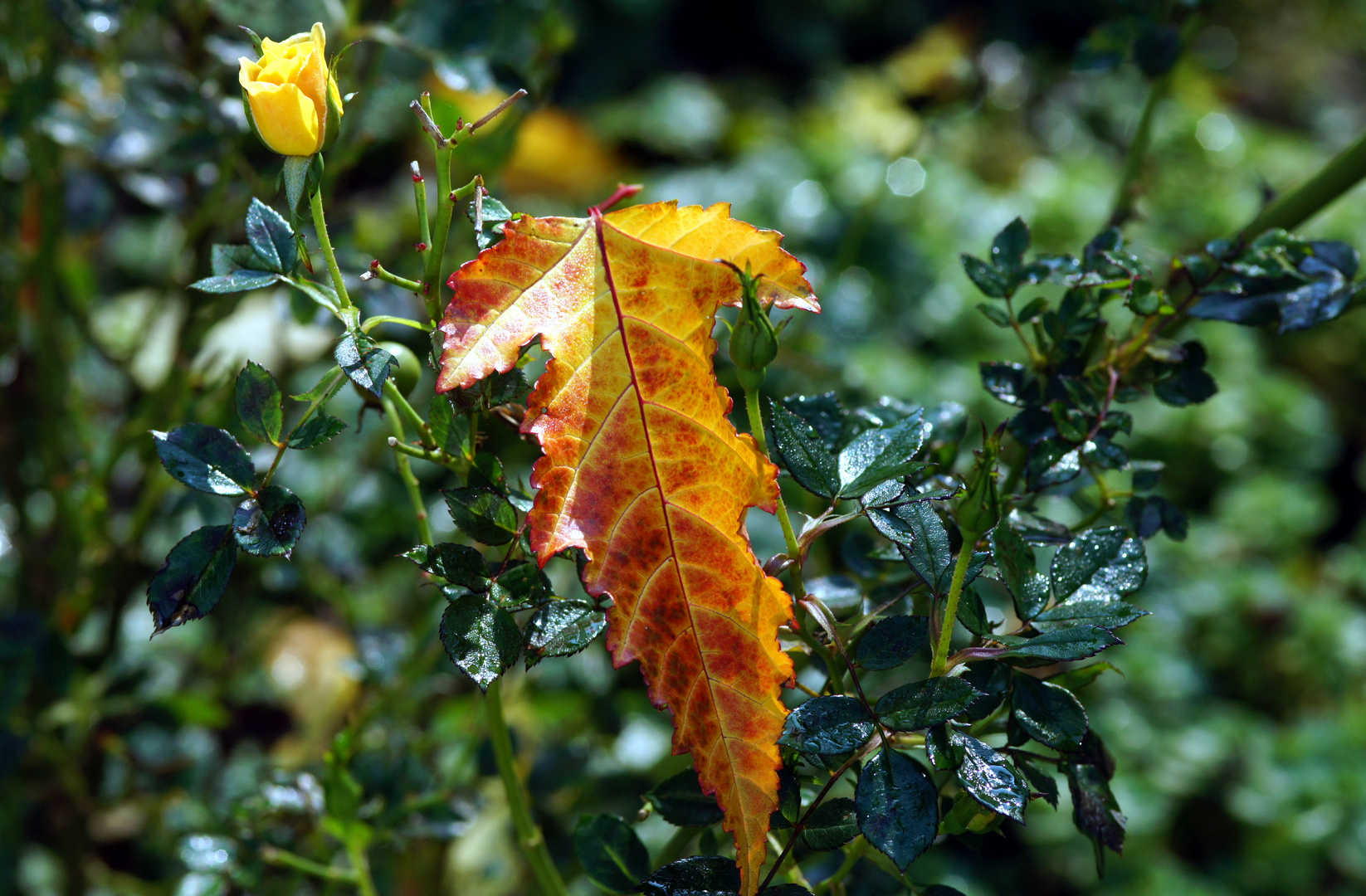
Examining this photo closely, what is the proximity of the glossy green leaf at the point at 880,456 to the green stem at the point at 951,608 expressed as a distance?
0.14ft

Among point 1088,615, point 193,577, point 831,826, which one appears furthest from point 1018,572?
point 193,577

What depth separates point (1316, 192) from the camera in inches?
23.1

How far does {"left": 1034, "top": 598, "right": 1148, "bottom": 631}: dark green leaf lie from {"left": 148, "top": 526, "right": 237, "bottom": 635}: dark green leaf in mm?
337

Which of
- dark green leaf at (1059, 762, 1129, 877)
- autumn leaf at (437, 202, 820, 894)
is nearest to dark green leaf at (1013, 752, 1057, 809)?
dark green leaf at (1059, 762, 1129, 877)

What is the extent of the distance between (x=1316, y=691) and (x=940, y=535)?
1753mm

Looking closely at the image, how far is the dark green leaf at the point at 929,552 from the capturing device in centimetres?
41

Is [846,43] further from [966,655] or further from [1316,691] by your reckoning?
[966,655]

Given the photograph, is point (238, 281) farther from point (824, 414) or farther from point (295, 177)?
point (824, 414)

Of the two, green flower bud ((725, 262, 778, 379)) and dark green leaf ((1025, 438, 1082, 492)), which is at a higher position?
green flower bud ((725, 262, 778, 379))

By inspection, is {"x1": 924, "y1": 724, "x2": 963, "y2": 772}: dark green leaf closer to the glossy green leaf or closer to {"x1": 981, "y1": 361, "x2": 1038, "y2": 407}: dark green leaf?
the glossy green leaf

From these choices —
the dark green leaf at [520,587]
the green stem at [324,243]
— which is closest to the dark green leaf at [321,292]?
the green stem at [324,243]

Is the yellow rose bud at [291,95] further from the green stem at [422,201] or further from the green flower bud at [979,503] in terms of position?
the green flower bud at [979,503]

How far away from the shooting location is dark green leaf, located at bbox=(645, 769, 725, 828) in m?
0.46

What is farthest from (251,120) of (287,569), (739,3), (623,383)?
(739,3)
